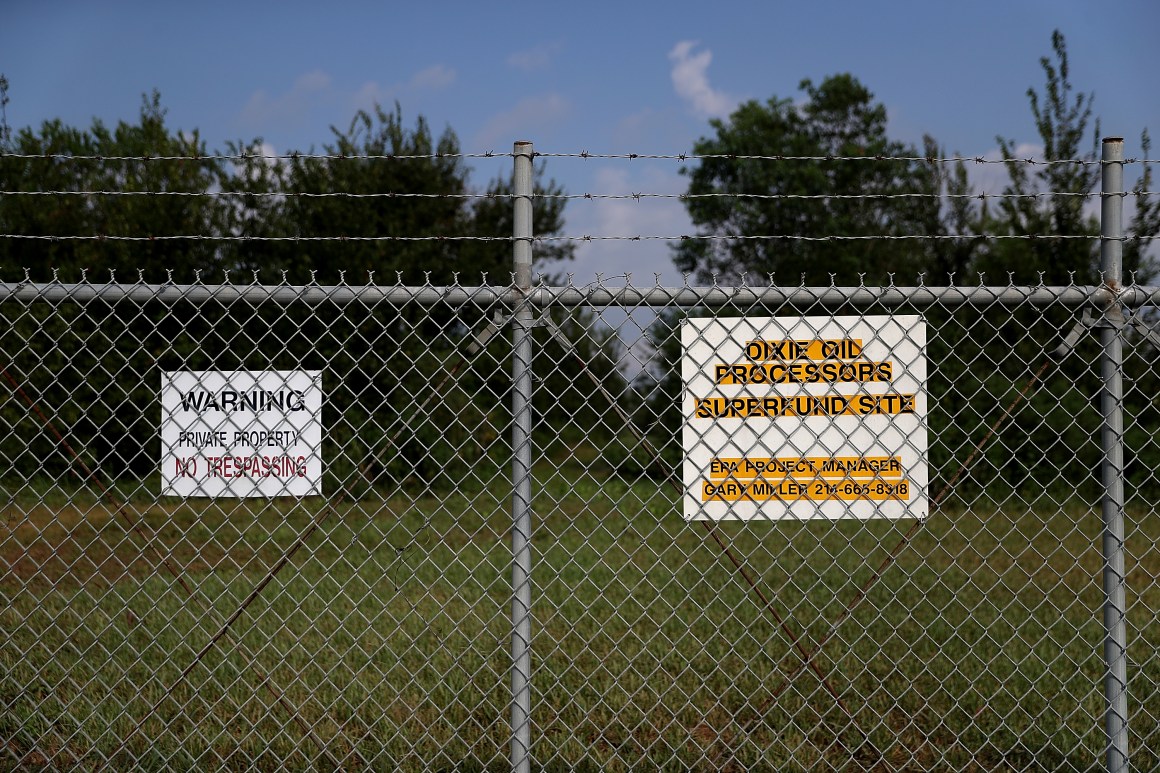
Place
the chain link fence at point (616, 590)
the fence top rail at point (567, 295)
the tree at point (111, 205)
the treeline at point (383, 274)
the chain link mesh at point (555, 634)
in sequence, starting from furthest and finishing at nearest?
the tree at point (111, 205), the treeline at point (383, 274), the chain link mesh at point (555, 634), the chain link fence at point (616, 590), the fence top rail at point (567, 295)

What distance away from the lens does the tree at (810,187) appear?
26328mm

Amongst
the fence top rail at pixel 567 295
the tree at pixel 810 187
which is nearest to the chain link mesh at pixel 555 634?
the fence top rail at pixel 567 295

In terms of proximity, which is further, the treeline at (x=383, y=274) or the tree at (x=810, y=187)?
the tree at (x=810, y=187)

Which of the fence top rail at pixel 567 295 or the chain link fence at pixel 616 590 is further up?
the fence top rail at pixel 567 295

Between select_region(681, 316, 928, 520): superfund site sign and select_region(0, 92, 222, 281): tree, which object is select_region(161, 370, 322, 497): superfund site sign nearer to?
select_region(681, 316, 928, 520): superfund site sign

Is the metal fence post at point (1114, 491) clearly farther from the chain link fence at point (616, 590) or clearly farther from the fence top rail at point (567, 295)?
the fence top rail at point (567, 295)

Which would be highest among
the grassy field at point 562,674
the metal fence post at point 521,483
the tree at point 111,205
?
the tree at point 111,205

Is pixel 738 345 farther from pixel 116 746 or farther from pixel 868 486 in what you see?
pixel 116 746

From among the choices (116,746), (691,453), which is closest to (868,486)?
(691,453)

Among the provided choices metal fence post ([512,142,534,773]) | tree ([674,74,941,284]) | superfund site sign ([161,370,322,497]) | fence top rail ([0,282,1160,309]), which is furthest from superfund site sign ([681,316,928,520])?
tree ([674,74,941,284])

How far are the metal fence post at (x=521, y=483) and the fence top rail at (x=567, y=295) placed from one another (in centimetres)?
10

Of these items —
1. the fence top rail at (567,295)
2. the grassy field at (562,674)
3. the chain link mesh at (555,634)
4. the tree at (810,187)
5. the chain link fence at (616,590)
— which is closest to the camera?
the fence top rail at (567,295)

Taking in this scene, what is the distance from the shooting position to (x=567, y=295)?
261cm

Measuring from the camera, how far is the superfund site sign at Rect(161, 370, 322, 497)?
2.74 m
